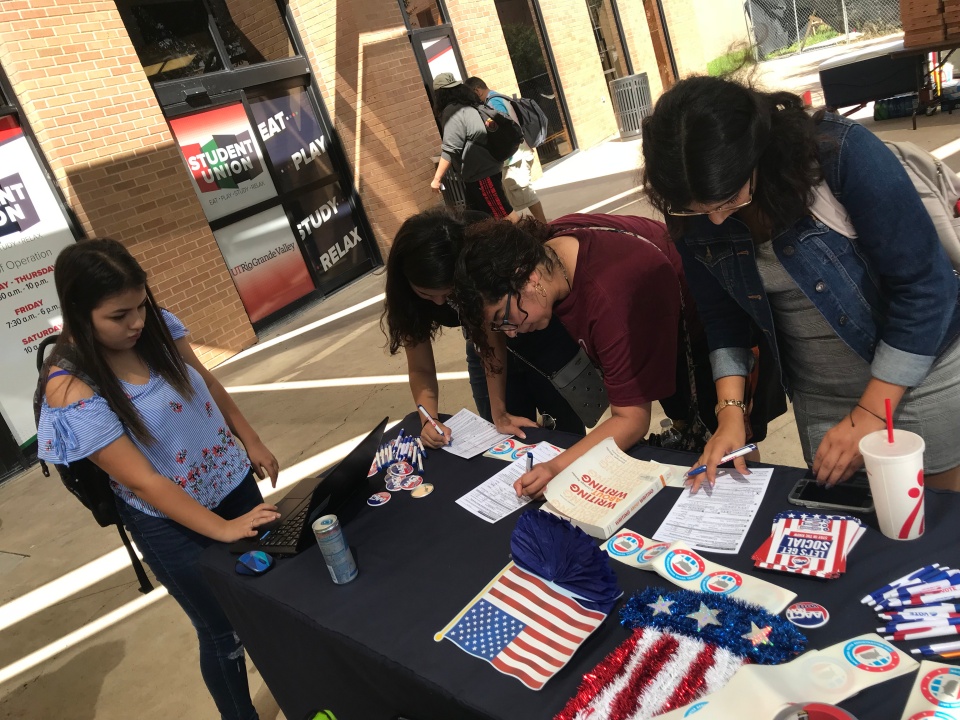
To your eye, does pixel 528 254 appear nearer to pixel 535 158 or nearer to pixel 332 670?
pixel 332 670

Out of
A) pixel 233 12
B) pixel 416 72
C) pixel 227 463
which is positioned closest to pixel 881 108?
pixel 416 72

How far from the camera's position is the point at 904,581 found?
3.76 ft

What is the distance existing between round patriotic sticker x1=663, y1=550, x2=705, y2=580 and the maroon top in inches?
18.0

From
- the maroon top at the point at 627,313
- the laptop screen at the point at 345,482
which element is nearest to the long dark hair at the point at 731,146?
the maroon top at the point at 627,313

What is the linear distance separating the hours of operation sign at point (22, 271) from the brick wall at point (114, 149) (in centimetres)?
18

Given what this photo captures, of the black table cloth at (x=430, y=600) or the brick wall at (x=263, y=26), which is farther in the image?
the brick wall at (x=263, y=26)

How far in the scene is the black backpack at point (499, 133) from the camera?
570cm

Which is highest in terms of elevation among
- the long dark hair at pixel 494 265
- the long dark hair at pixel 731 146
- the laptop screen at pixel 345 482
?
the long dark hair at pixel 731 146

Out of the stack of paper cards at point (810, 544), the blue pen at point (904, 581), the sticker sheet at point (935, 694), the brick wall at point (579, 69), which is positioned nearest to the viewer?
the sticker sheet at point (935, 694)

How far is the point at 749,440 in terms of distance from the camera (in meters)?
1.91

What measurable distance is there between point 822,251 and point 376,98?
25.8 ft

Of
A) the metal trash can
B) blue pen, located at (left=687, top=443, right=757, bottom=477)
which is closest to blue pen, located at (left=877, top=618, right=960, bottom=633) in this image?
blue pen, located at (left=687, top=443, right=757, bottom=477)

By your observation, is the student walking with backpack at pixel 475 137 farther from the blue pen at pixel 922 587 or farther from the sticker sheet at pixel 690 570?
the blue pen at pixel 922 587

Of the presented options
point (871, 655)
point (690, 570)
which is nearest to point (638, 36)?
point (690, 570)
